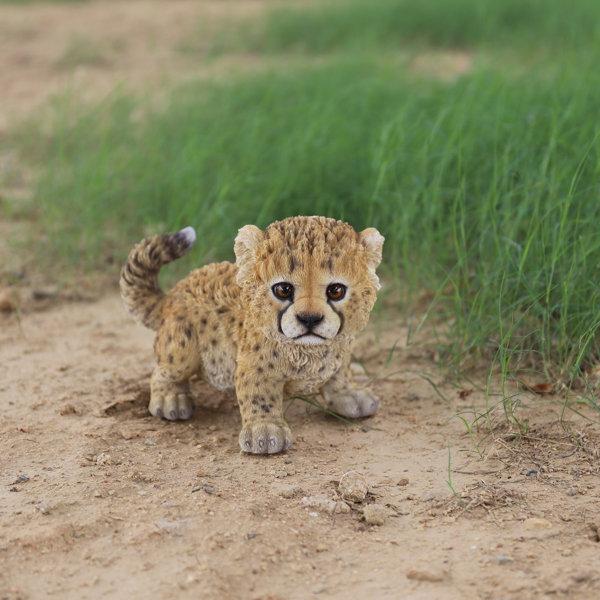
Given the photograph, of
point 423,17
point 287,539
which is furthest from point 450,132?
point 423,17

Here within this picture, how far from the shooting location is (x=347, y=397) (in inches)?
148

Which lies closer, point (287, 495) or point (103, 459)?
point (287, 495)

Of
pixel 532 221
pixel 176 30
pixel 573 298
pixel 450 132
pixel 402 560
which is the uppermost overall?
pixel 176 30

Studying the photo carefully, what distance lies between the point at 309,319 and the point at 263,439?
59 cm

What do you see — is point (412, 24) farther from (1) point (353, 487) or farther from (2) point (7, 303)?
(1) point (353, 487)

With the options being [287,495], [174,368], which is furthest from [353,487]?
[174,368]

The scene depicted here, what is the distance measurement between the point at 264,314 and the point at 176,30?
9541 millimetres

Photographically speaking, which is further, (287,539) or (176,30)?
(176,30)

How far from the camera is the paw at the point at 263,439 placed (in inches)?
134

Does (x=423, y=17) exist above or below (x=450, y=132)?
above

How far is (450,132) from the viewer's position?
5.40m

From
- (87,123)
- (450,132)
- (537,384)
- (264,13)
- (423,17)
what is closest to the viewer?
(537,384)

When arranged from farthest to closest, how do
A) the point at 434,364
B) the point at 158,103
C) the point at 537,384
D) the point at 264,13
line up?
the point at 264,13 → the point at 158,103 → the point at 434,364 → the point at 537,384

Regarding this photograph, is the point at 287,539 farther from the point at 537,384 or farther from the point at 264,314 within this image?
the point at 537,384
